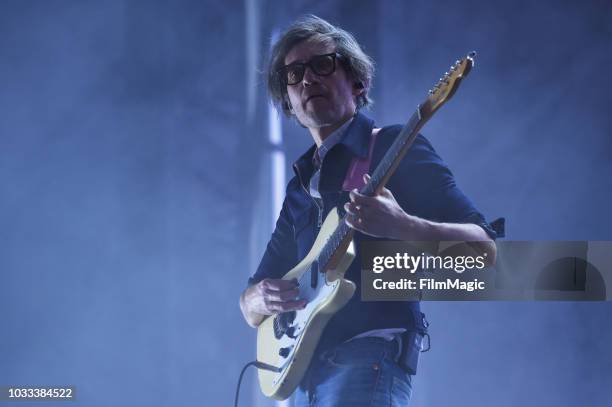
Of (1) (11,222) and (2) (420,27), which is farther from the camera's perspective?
(1) (11,222)

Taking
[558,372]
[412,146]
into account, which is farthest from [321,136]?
[558,372]

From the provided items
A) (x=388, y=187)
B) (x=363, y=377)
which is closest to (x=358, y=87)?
(x=388, y=187)

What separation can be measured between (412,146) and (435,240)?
0.20m

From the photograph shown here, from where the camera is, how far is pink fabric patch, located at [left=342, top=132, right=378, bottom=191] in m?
1.39

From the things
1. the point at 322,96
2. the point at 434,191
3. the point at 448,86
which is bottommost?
the point at 434,191

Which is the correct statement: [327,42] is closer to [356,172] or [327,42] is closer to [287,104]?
[287,104]

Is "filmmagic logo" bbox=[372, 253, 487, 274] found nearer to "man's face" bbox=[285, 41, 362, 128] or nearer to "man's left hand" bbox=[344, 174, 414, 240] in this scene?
"man's left hand" bbox=[344, 174, 414, 240]

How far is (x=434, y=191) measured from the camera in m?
1.26

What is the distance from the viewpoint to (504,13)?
2051 mm

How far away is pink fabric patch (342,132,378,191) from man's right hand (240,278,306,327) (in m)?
0.24

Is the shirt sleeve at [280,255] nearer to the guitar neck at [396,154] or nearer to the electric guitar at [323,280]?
the electric guitar at [323,280]

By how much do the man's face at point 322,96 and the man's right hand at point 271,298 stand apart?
Answer: 14.4 inches

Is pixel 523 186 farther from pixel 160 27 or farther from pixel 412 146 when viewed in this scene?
pixel 160 27

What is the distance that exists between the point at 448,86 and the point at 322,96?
17.3 inches
